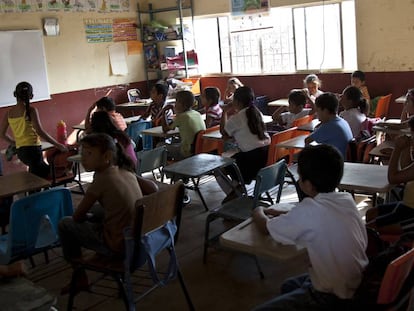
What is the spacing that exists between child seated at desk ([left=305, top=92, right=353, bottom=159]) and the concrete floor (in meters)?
Answer: 1.00

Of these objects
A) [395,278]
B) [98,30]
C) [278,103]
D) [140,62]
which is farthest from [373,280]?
[140,62]

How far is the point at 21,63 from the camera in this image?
7.17m

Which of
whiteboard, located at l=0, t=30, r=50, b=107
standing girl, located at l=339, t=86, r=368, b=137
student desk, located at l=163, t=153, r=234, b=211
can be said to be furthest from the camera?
whiteboard, located at l=0, t=30, r=50, b=107

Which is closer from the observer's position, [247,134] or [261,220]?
[261,220]

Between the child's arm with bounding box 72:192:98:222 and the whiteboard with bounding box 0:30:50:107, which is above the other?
the whiteboard with bounding box 0:30:50:107

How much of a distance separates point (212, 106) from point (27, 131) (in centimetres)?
204

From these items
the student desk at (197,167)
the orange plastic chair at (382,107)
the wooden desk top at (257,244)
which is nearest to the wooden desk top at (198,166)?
the student desk at (197,167)

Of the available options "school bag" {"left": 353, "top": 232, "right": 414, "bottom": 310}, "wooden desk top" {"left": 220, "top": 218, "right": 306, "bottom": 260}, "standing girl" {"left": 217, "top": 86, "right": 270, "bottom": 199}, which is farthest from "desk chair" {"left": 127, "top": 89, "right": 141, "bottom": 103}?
"school bag" {"left": 353, "top": 232, "right": 414, "bottom": 310}

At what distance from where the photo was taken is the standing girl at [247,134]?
445cm

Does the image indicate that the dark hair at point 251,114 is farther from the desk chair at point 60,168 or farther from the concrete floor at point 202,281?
the desk chair at point 60,168

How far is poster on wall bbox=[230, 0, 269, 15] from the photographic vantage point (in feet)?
25.4

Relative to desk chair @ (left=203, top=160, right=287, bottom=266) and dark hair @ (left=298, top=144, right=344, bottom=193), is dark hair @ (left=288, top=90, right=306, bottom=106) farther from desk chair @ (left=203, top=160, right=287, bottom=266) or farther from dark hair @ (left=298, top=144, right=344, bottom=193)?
dark hair @ (left=298, top=144, right=344, bottom=193)

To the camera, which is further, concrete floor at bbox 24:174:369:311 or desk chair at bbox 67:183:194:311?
concrete floor at bbox 24:174:369:311

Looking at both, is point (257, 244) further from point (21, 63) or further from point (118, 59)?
point (118, 59)
